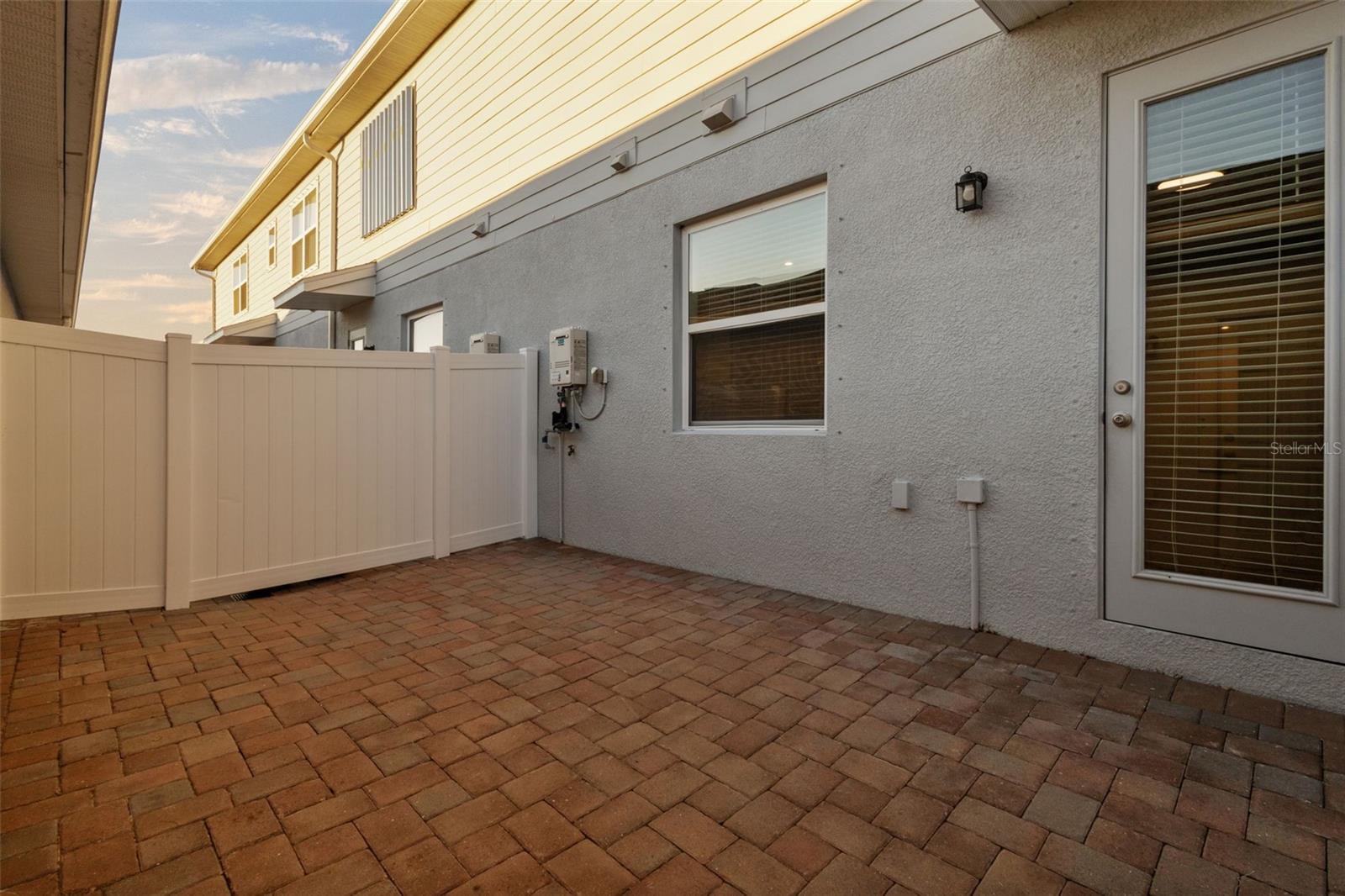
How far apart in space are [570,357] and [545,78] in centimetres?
284

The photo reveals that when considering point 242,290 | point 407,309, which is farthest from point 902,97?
point 242,290

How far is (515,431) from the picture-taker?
213 inches

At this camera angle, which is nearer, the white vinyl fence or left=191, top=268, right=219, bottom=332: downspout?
the white vinyl fence

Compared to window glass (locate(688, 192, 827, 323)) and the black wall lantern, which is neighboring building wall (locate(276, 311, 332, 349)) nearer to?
window glass (locate(688, 192, 827, 323))

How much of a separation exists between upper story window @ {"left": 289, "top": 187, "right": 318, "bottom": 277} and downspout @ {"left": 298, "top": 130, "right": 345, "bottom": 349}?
2.70ft

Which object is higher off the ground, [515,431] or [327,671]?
[515,431]

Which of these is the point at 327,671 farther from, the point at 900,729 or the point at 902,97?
the point at 902,97

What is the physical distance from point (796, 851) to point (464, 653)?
184cm

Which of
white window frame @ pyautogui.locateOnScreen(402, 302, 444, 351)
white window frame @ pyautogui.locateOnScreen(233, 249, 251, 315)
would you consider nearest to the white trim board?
white window frame @ pyautogui.locateOnScreen(402, 302, 444, 351)

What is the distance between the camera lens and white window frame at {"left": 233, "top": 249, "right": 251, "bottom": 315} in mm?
14134

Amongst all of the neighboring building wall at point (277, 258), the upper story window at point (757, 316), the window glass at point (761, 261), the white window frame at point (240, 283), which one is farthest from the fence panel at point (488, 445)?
the white window frame at point (240, 283)

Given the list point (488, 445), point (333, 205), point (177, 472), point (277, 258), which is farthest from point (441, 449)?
point (277, 258)

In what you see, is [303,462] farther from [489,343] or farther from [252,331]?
[252,331]

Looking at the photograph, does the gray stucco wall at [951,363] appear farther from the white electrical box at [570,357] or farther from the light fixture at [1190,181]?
the white electrical box at [570,357]
